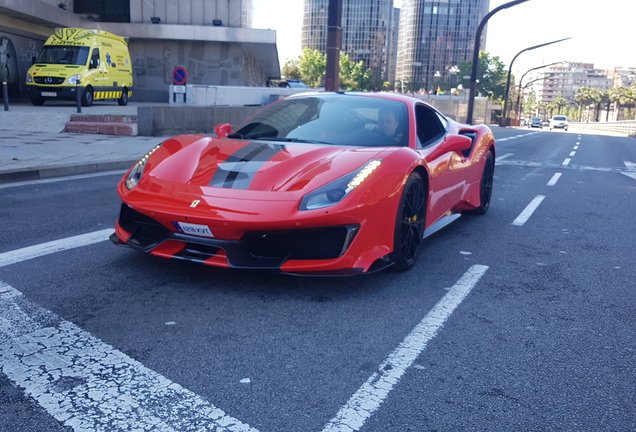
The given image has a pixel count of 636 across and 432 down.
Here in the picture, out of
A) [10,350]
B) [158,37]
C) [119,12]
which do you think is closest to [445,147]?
Answer: [10,350]

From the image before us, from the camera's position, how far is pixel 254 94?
912 inches

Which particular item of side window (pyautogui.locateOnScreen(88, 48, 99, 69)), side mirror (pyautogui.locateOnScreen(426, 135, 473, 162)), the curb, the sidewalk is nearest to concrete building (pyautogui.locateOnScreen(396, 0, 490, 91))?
side window (pyautogui.locateOnScreen(88, 48, 99, 69))

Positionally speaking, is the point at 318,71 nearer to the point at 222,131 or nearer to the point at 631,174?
the point at 631,174

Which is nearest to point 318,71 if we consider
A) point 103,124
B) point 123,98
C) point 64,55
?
point 123,98

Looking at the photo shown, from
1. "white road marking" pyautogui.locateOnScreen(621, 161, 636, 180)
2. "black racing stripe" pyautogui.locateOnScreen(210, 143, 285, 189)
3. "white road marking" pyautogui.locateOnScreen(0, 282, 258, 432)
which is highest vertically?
"black racing stripe" pyautogui.locateOnScreen(210, 143, 285, 189)

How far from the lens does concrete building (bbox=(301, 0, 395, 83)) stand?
5728 inches

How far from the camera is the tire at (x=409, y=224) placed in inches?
150

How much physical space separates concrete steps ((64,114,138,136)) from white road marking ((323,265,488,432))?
1184 centimetres

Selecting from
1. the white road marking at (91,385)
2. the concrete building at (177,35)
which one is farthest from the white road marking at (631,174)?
the concrete building at (177,35)

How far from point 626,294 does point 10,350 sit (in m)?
3.60

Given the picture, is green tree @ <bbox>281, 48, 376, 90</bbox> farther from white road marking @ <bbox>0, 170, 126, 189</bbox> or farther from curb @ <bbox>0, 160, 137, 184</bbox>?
A: white road marking @ <bbox>0, 170, 126, 189</bbox>

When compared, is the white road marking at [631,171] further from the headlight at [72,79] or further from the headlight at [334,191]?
the headlight at [72,79]

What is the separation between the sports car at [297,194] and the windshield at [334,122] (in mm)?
12

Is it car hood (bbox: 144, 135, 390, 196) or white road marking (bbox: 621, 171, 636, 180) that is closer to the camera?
car hood (bbox: 144, 135, 390, 196)
